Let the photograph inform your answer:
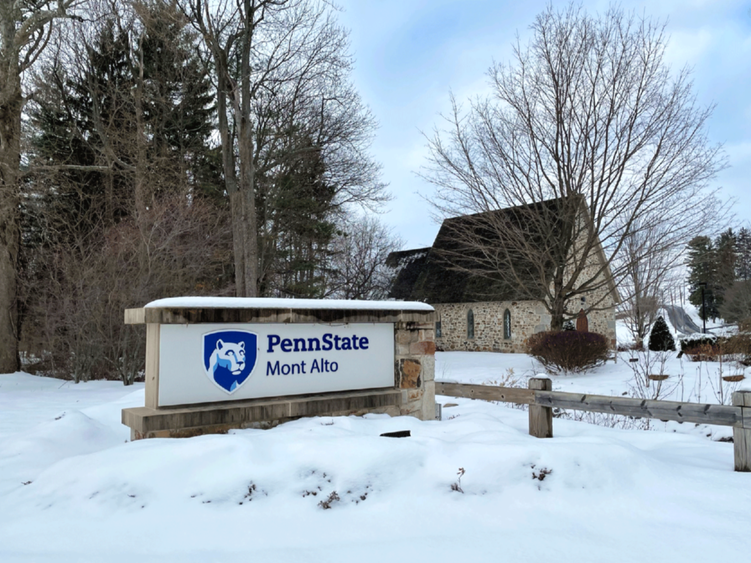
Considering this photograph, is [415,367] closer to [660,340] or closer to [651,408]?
[651,408]

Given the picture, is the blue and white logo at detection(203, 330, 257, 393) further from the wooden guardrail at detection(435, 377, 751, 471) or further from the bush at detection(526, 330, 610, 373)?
the bush at detection(526, 330, 610, 373)

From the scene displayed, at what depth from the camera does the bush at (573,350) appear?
15.1m

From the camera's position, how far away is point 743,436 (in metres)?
4.62

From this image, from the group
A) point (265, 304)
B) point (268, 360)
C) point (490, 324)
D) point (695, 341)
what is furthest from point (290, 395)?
point (490, 324)

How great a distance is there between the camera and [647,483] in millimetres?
4230

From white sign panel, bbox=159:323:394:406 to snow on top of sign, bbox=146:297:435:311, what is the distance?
0.67ft

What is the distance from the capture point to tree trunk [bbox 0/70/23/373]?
14555 millimetres

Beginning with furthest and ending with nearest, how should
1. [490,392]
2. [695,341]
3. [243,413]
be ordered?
[695,341], [490,392], [243,413]

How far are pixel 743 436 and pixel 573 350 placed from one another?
10.8m

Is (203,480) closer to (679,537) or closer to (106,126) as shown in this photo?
(679,537)

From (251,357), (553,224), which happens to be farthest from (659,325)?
(251,357)

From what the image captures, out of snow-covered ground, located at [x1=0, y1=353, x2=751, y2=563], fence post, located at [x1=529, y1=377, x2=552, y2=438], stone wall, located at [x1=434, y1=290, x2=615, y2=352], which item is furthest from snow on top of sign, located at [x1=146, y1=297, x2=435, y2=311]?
stone wall, located at [x1=434, y1=290, x2=615, y2=352]

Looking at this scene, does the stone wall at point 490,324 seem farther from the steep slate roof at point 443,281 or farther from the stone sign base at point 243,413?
the stone sign base at point 243,413

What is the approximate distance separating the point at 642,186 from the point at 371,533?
12.8m
